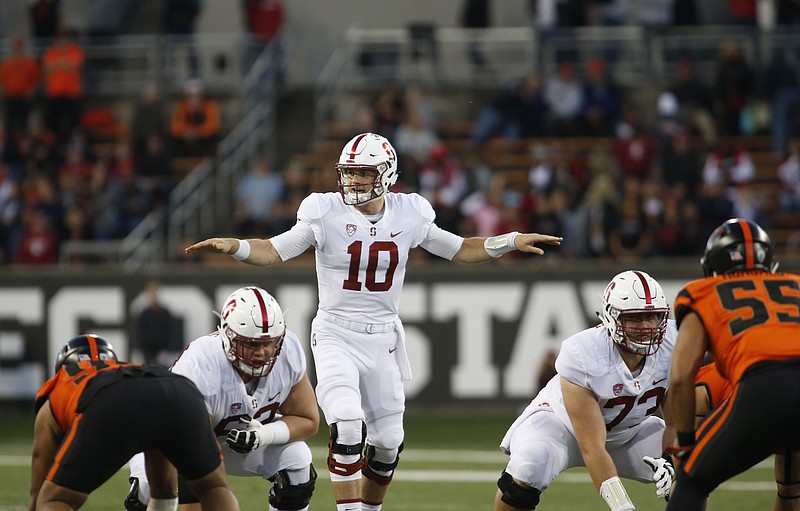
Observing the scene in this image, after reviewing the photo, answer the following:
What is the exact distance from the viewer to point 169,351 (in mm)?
13102

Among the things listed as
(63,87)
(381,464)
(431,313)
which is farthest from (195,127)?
(381,464)

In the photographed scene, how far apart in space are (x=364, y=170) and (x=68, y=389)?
7.61ft

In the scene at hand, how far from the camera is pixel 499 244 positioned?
748 centimetres

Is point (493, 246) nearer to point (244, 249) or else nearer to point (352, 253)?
point (352, 253)

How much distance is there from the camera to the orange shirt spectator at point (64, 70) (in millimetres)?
17078

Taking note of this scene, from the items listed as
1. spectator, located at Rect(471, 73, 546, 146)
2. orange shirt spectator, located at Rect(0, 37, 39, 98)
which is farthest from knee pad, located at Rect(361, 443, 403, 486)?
orange shirt spectator, located at Rect(0, 37, 39, 98)

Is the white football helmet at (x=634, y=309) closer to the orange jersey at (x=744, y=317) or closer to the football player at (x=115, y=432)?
the orange jersey at (x=744, y=317)

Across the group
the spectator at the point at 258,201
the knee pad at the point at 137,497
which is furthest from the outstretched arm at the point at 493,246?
the spectator at the point at 258,201

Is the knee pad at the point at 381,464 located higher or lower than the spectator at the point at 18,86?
lower

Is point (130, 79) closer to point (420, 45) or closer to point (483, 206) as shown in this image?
point (420, 45)

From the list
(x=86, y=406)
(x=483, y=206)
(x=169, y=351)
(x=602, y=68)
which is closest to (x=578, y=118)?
(x=602, y=68)

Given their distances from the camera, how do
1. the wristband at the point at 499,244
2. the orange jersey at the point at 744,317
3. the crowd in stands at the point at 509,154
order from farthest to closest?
the crowd in stands at the point at 509,154 → the wristband at the point at 499,244 → the orange jersey at the point at 744,317

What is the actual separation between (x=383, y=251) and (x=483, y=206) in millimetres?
6819

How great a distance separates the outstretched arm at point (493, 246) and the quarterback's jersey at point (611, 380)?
929mm
